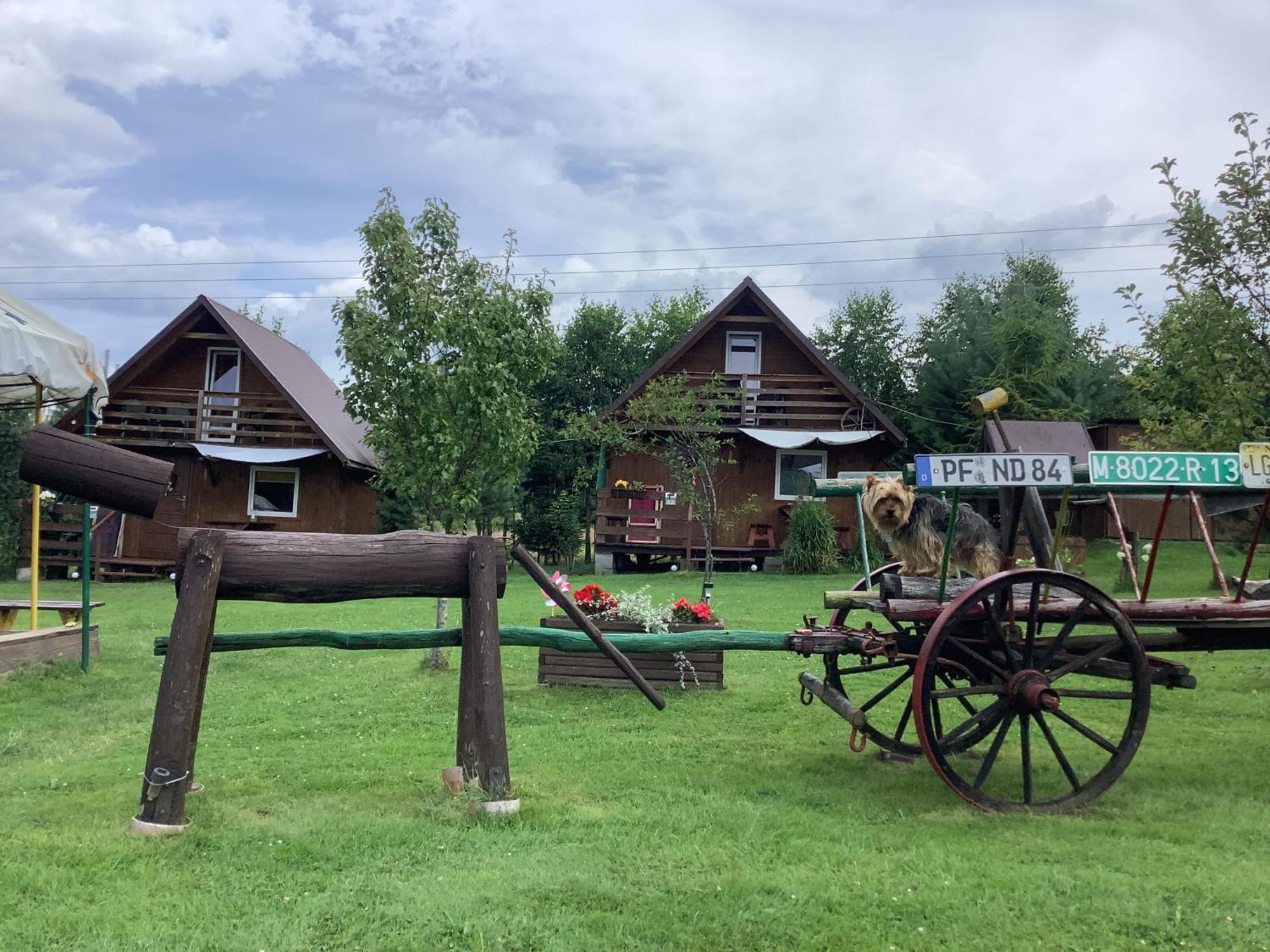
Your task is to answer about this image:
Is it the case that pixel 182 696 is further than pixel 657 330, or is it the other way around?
pixel 657 330

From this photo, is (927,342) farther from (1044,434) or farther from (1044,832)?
(1044,832)

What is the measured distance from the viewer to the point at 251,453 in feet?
79.2

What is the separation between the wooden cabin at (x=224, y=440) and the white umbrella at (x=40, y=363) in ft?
48.0

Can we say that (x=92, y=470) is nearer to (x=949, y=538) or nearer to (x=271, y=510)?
(x=949, y=538)

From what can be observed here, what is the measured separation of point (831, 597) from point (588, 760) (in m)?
1.91

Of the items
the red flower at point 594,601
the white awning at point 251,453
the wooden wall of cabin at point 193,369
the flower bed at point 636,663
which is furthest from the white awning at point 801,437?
the flower bed at point 636,663

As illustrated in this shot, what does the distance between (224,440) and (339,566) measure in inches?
857

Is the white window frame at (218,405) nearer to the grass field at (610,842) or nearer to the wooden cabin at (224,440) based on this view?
the wooden cabin at (224,440)

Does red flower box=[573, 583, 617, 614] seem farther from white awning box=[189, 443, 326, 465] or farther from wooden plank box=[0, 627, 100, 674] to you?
white awning box=[189, 443, 326, 465]

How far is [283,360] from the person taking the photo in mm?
26656

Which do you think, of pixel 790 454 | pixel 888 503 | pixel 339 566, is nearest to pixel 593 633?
pixel 339 566

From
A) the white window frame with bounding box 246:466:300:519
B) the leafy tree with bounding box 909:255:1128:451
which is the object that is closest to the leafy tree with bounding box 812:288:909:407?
the leafy tree with bounding box 909:255:1128:451

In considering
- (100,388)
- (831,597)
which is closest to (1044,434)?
(831,597)

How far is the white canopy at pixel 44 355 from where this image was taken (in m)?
7.74
